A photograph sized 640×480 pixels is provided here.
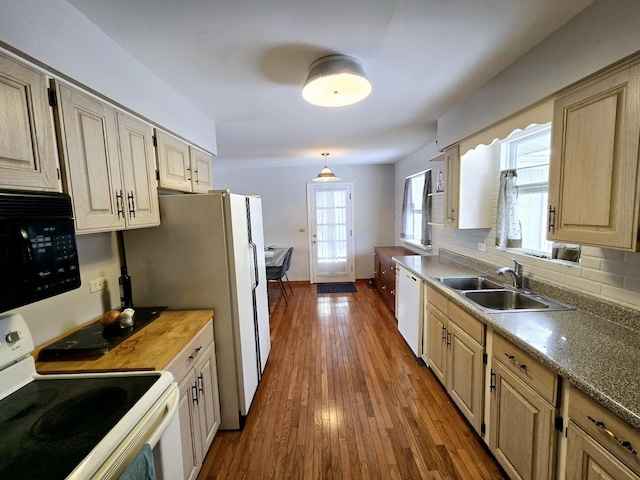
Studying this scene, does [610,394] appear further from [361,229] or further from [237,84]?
[361,229]

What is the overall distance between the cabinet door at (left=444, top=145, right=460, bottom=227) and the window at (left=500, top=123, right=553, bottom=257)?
0.39 meters

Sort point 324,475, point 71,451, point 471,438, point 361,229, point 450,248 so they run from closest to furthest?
point 71,451 < point 324,475 < point 471,438 < point 450,248 < point 361,229

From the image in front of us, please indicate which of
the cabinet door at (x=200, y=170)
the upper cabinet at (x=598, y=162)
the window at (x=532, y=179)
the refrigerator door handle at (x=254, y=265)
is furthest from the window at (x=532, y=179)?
the cabinet door at (x=200, y=170)

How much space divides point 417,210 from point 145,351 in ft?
13.7

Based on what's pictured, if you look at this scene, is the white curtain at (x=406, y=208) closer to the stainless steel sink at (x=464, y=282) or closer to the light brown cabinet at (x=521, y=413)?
the stainless steel sink at (x=464, y=282)

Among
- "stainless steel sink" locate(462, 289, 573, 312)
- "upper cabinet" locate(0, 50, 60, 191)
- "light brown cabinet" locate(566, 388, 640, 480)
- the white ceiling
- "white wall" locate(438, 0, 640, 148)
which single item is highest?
the white ceiling

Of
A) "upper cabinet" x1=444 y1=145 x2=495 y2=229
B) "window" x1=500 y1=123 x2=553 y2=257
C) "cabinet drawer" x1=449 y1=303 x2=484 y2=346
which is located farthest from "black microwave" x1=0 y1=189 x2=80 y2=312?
"window" x1=500 y1=123 x2=553 y2=257

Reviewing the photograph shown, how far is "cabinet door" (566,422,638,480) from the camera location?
35.7 inches

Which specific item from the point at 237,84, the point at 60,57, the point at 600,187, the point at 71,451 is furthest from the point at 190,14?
the point at 600,187

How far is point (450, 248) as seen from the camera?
3277 mm

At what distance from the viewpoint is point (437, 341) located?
2338 millimetres

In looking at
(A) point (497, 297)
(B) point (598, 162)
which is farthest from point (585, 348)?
(A) point (497, 297)

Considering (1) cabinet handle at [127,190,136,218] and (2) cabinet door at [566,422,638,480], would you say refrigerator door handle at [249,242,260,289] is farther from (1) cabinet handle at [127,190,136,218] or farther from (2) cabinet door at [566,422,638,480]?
(2) cabinet door at [566,422,638,480]

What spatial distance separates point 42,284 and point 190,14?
1.26 metres
